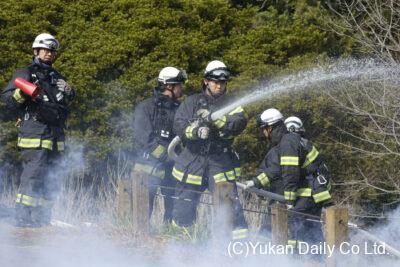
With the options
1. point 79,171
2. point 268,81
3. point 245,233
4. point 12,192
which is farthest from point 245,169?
point 245,233

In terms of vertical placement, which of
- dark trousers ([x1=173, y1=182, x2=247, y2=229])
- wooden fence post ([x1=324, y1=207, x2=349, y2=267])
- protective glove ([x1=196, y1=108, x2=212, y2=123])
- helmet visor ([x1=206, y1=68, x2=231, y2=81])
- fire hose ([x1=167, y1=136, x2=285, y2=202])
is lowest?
wooden fence post ([x1=324, y1=207, x2=349, y2=267])

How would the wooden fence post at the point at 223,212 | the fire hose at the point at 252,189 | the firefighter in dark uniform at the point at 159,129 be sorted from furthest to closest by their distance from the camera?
the firefighter in dark uniform at the point at 159,129 → the fire hose at the point at 252,189 → the wooden fence post at the point at 223,212

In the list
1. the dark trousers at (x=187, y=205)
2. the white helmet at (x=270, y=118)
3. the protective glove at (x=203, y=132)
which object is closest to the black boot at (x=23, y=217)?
the dark trousers at (x=187, y=205)

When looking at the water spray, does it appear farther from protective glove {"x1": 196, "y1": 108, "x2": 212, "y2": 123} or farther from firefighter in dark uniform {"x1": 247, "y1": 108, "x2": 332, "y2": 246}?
protective glove {"x1": 196, "y1": 108, "x2": 212, "y2": 123}

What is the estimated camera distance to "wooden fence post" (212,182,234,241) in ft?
27.3

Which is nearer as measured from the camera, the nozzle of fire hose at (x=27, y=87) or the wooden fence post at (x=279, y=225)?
the wooden fence post at (x=279, y=225)

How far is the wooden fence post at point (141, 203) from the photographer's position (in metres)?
9.60

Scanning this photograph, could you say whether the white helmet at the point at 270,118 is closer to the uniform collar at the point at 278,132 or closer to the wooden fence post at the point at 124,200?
the uniform collar at the point at 278,132

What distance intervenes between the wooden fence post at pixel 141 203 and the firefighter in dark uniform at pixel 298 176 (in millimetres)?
1240

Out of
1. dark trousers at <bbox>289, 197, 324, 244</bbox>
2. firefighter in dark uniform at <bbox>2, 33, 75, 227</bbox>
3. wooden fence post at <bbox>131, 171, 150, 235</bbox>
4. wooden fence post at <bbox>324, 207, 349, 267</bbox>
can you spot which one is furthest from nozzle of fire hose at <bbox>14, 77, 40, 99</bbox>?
wooden fence post at <bbox>324, 207, 349, 267</bbox>

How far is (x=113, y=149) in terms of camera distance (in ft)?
40.7

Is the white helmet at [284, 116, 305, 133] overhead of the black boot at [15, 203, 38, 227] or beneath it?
overhead

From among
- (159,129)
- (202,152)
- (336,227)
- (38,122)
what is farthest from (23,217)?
(336,227)

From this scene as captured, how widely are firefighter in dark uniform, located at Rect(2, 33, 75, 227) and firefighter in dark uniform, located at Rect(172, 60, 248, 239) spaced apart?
1.26m
